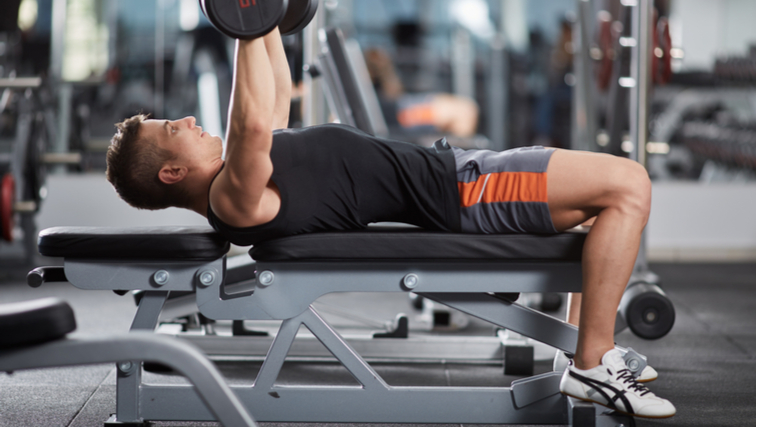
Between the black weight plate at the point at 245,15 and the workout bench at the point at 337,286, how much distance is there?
423 millimetres

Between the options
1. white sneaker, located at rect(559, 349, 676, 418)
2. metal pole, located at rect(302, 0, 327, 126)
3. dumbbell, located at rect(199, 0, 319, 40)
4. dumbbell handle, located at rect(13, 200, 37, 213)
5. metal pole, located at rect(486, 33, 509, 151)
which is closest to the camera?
dumbbell, located at rect(199, 0, 319, 40)

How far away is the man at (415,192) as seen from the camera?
1.30m

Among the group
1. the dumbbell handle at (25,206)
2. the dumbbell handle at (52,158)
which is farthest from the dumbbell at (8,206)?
the dumbbell handle at (52,158)

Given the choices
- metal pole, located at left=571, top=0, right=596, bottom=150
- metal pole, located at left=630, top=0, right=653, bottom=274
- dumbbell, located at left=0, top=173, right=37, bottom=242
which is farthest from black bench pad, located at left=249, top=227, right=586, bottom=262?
dumbbell, located at left=0, top=173, right=37, bottom=242

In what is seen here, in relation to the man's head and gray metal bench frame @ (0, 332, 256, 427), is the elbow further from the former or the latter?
gray metal bench frame @ (0, 332, 256, 427)

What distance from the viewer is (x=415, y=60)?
565 centimetres

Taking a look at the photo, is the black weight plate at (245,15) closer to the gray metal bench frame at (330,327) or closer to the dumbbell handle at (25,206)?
the gray metal bench frame at (330,327)

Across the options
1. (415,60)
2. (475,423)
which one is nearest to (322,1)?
(475,423)

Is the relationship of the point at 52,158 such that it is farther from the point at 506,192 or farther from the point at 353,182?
the point at 506,192

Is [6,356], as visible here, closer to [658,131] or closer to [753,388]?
[753,388]

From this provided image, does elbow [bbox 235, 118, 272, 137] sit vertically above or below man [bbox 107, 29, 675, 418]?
above

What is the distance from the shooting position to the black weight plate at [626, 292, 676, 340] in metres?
1.74

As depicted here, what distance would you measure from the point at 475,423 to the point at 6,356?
876 mm

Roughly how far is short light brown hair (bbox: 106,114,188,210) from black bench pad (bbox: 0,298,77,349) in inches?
17.8
